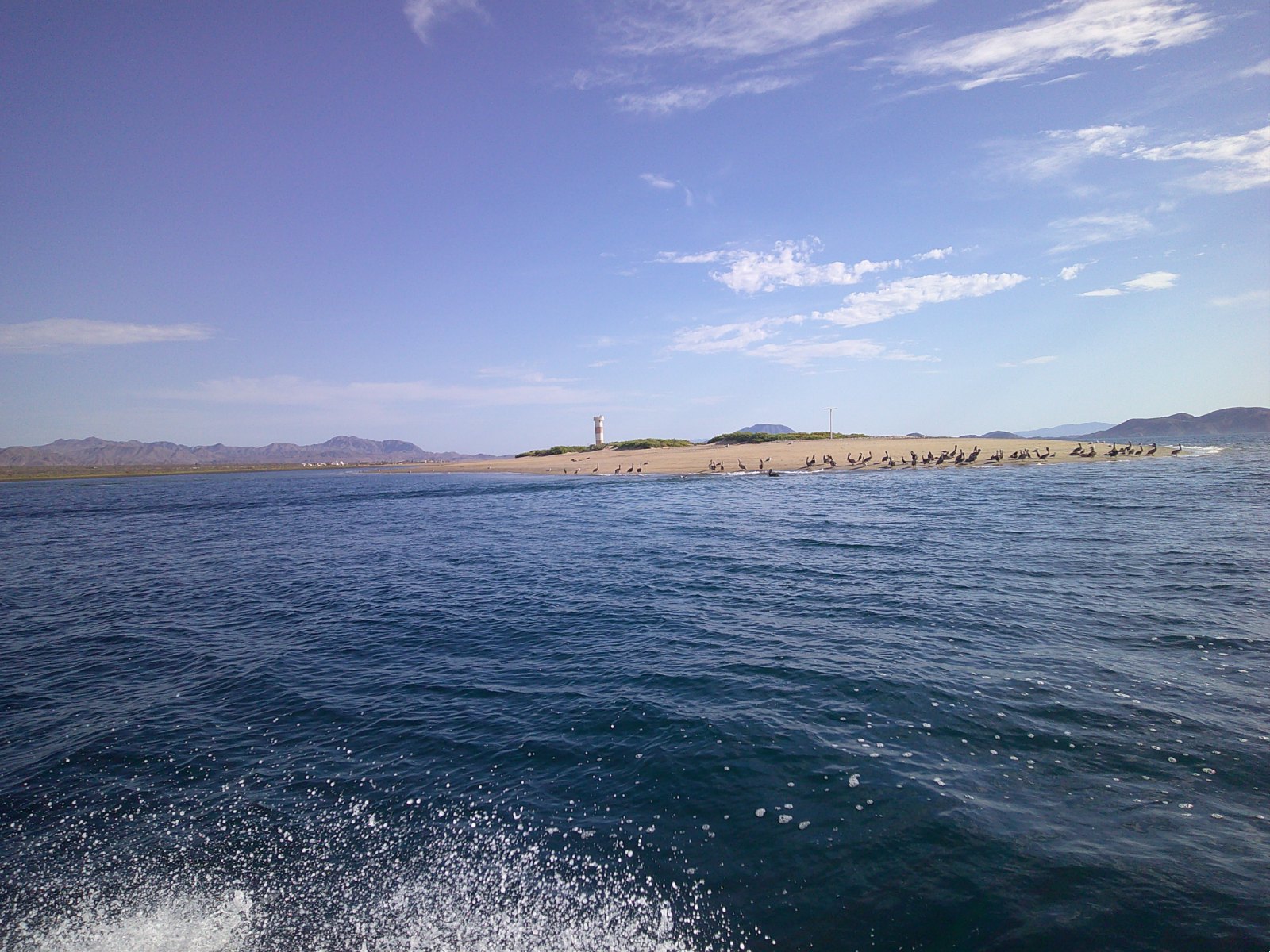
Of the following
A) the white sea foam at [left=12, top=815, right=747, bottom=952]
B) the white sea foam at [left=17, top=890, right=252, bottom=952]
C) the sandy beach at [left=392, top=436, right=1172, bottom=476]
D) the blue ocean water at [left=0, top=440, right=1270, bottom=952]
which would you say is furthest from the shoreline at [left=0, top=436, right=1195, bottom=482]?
the white sea foam at [left=17, top=890, right=252, bottom=952]

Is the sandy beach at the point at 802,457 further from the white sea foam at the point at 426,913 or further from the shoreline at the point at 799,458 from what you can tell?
the white sea foam at the point at 426,913

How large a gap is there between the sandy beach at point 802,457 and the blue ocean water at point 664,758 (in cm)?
3960

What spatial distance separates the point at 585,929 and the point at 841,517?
25533 mm

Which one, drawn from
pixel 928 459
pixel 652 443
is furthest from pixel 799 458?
pixel 652 443

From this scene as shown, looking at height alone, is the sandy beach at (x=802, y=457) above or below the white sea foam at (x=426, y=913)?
above

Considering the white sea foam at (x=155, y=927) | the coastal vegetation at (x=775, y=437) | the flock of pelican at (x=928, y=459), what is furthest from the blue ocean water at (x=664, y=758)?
the coastal vegetation at (x=775, y=437)

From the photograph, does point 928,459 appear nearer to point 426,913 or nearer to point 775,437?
point 775,437

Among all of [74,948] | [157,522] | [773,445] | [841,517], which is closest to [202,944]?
[74,948]

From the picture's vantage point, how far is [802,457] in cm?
6544

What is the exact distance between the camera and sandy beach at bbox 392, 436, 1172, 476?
56781 mm

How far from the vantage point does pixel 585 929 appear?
5160 mm

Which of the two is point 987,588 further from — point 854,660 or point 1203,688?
point 854,660

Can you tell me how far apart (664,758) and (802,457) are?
201 ft

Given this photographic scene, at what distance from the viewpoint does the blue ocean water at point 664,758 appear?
5.33 metres
